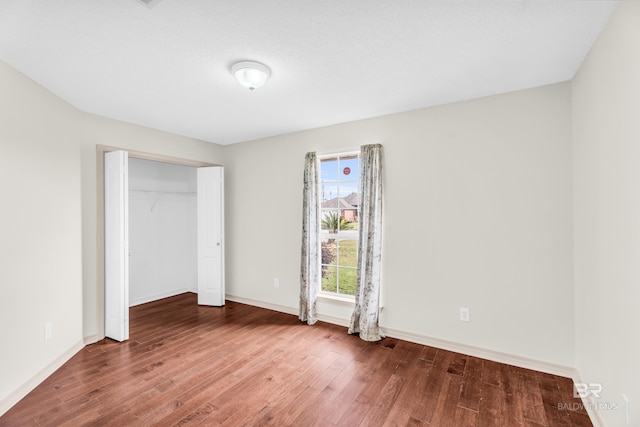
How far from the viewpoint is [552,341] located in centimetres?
247

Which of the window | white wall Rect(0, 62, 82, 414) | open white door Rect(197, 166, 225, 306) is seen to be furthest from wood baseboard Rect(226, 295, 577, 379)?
white wall Rect(0, 62, 82, 414)

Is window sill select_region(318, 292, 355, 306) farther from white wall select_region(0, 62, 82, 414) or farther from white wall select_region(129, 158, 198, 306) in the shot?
white wall select_region(129, 158, 198, 306)

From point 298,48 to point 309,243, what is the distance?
7.58ft

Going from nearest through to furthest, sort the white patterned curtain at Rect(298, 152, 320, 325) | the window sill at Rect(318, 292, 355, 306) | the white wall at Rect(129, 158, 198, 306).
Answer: the window sill at Rect(318, 292, 355, 306)
the white patterned curtain at Rect(298, 152, 320, 325)
the white wall at Rect(129, 158, 198, 306)

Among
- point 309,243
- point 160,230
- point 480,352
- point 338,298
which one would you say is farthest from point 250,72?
point 160,230

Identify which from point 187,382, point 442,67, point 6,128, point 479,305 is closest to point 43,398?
point 187,382

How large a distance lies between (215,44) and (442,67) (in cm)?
165

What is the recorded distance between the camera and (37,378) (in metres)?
2.38

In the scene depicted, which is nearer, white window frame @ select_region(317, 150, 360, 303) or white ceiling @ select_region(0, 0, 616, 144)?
white ceiling @ select_region(0, 0, 616, 144)

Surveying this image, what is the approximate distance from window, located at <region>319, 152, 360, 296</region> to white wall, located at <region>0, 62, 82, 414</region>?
8.77 ft

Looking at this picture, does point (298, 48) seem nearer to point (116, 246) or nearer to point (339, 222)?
point (339, 222)

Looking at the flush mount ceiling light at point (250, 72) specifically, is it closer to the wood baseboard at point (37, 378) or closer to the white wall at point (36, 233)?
the white wall at point (36, 233)

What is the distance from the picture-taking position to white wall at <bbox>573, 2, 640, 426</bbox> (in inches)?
56.7

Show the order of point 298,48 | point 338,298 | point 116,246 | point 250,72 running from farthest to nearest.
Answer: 1. point 338,298
2. point 116,246
3. point 250,72
4. point 298,48
